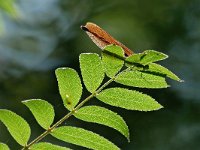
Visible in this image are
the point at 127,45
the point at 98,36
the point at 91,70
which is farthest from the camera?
the point at 127,45

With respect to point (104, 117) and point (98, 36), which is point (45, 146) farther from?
point (98, 36)

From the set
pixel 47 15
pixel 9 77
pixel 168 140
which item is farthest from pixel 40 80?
pixel 47 15

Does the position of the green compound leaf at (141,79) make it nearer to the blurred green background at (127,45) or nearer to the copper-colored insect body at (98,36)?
the copper-colored insect body at (98,36)

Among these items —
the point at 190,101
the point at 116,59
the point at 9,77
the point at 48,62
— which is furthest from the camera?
the point at 48,62

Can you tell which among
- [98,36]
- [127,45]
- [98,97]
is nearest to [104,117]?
[98,97]

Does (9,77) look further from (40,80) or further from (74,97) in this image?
(74,97)

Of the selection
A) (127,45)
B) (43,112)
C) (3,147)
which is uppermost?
(127,45)

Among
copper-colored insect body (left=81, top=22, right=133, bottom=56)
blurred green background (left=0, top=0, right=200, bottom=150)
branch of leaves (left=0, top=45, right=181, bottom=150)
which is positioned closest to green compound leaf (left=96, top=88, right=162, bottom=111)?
branch of leaves (left=0, top=45, right=181, bottom=150)
